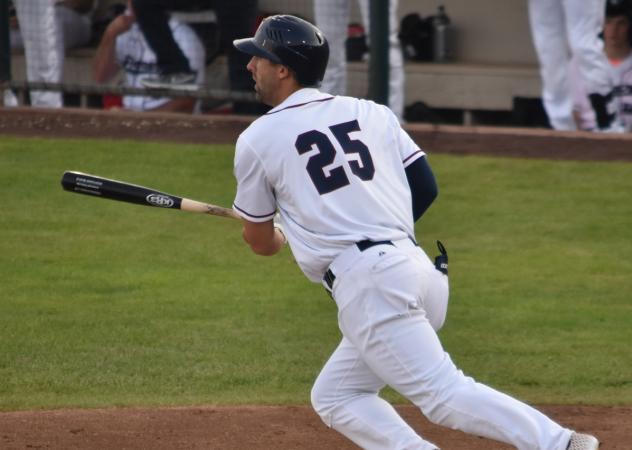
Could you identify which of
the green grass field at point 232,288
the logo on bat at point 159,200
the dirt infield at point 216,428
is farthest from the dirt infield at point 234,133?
the logo on bat at point 159,200

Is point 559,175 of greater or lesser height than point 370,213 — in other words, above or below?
below

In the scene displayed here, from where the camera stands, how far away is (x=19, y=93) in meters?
10.4

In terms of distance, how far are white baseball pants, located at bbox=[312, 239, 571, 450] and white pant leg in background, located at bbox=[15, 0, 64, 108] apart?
6.86 m

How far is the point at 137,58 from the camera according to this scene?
33.9 ft

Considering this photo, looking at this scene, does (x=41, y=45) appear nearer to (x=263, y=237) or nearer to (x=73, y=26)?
(x=73, y=26)

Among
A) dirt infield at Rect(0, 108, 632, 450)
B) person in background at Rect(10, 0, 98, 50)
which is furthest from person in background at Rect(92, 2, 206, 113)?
dirt infield at Rect(0, 108, 632, 450)

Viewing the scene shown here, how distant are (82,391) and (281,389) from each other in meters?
0.86

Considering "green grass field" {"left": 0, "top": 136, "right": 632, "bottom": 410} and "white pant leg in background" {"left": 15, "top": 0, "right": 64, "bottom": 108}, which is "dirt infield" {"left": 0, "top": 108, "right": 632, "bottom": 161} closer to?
"green grass field" {"left": 0, "top": 136, "right": 632, "bottom": 410}

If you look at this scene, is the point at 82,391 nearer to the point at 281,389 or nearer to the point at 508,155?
the point at 281,389

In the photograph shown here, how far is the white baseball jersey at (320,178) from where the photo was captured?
13.0ft

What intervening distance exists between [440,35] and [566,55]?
1692 mm

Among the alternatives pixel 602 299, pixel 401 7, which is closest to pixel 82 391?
pixel 602 299

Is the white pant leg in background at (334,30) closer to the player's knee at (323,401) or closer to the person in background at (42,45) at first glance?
the person in background at (42,45)

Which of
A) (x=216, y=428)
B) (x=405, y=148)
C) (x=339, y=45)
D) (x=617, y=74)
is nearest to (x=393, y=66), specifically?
(x=339, y=45)
